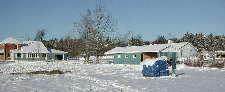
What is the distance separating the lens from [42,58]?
8256 cm

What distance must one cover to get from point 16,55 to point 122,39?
48043 millimetres

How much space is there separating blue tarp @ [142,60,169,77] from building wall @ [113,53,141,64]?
30562 millimetres

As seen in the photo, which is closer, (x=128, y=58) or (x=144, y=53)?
(x=144, y=53)

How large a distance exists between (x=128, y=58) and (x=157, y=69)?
34.2 m

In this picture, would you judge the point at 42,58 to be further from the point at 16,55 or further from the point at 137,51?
the point at 137,51

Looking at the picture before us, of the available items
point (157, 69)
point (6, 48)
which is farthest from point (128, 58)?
point (6, 48)

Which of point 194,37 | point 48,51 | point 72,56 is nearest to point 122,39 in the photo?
point 72,56

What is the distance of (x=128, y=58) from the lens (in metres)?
59.8

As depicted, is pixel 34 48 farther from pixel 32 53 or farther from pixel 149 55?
pixel 149 55

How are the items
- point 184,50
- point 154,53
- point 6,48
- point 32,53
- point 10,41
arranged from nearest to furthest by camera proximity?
1. point 154,53
2. point 184,50
3. point 32,53
4. point 6,48
5. point 10,41

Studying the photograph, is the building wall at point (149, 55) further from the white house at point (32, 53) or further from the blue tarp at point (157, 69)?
the white house at point (32, 53)

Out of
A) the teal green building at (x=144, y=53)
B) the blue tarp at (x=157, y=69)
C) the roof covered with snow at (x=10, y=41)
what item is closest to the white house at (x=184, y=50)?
the teal green building at (x=144, y=53)

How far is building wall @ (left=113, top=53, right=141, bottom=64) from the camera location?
57.2 meters

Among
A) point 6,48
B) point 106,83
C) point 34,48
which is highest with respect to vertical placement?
point 6,48
